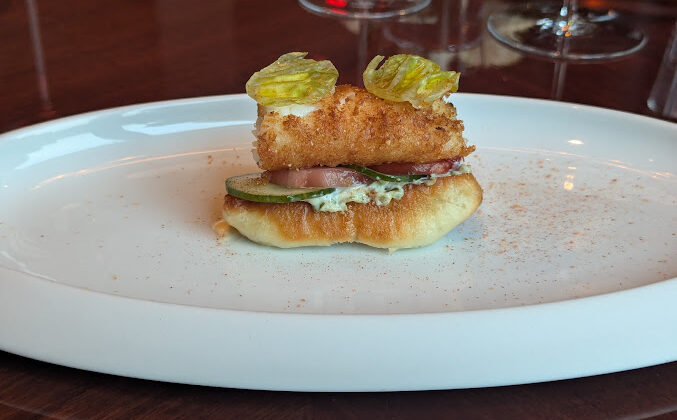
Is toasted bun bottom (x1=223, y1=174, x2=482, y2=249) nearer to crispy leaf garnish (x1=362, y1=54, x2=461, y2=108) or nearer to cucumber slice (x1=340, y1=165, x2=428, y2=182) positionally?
cucumber slice (x1=340, y1=165, x2=428, y2=182)

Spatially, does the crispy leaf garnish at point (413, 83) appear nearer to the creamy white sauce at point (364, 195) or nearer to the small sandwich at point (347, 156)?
the small sandwich at point (347, 156)

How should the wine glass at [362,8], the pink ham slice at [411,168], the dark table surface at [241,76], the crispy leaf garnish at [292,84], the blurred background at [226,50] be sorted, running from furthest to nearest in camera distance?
the wine glass at [362,8] → the blurred background at [226,50] → the pink ham slice at [411,168] → the crispy leaf garnish at [292,84] → the dark table surface at [241,76]

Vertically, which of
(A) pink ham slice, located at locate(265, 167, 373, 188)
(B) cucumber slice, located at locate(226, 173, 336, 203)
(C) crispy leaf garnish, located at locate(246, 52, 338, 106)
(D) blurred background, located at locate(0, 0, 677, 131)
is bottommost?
(D) blurred background, located at locate(0, 0, 677, 131)

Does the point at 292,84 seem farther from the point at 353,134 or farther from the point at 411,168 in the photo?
the point at 411,168

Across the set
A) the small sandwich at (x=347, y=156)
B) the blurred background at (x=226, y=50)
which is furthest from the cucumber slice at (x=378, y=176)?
the blurred background at (x=226, y=50)

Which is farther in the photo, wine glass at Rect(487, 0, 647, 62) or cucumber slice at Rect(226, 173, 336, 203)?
wine glass at Rect(487, 0, 647, 62)

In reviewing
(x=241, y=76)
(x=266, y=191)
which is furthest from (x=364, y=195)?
(x=241, y=76)

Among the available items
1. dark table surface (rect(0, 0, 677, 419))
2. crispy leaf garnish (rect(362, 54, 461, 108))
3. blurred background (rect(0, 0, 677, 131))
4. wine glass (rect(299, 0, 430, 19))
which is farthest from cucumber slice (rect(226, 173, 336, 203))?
wine glass (rect(299, 0, 430, 19))
